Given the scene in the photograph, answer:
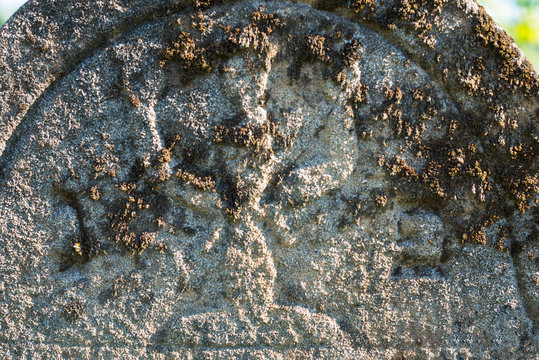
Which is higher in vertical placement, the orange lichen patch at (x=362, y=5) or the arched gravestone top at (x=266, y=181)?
the orange lichen patch at (x=362, y=5)

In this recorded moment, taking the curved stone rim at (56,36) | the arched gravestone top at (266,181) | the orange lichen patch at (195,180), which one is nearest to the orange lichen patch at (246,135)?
the arched gravestone top at (266,181)

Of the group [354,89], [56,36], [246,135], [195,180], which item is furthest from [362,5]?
[56,36]

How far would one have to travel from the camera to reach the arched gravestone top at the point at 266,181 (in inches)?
57.5

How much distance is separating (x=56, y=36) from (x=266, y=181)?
684 mm

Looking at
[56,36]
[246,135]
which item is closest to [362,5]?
[246,135]

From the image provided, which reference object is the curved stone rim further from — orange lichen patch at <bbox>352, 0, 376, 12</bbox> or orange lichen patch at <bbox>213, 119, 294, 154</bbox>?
orange lichen patch at <bbox>213, 119, 294, 154</bbox>

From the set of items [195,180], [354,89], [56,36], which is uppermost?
[56,36]

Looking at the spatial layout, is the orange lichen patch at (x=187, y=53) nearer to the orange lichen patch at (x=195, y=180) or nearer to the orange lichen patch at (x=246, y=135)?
the orange lichen patch at (x=246, y=135)

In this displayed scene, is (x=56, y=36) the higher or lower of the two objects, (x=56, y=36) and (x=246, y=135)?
the higher

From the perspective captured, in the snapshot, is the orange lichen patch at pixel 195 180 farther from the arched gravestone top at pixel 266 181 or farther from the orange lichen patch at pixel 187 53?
the orange lichen patch at pixel 187 53

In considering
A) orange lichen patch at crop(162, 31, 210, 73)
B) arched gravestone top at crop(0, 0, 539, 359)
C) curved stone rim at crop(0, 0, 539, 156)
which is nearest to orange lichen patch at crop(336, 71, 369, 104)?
arched gravestone top at crop(0, 0, 539, 359)

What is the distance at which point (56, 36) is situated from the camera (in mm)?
1442

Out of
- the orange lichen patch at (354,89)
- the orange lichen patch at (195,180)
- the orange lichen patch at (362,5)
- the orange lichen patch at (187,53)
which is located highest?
the orange lichen patch at (362,5)

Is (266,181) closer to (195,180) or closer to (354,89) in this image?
(195,180)
